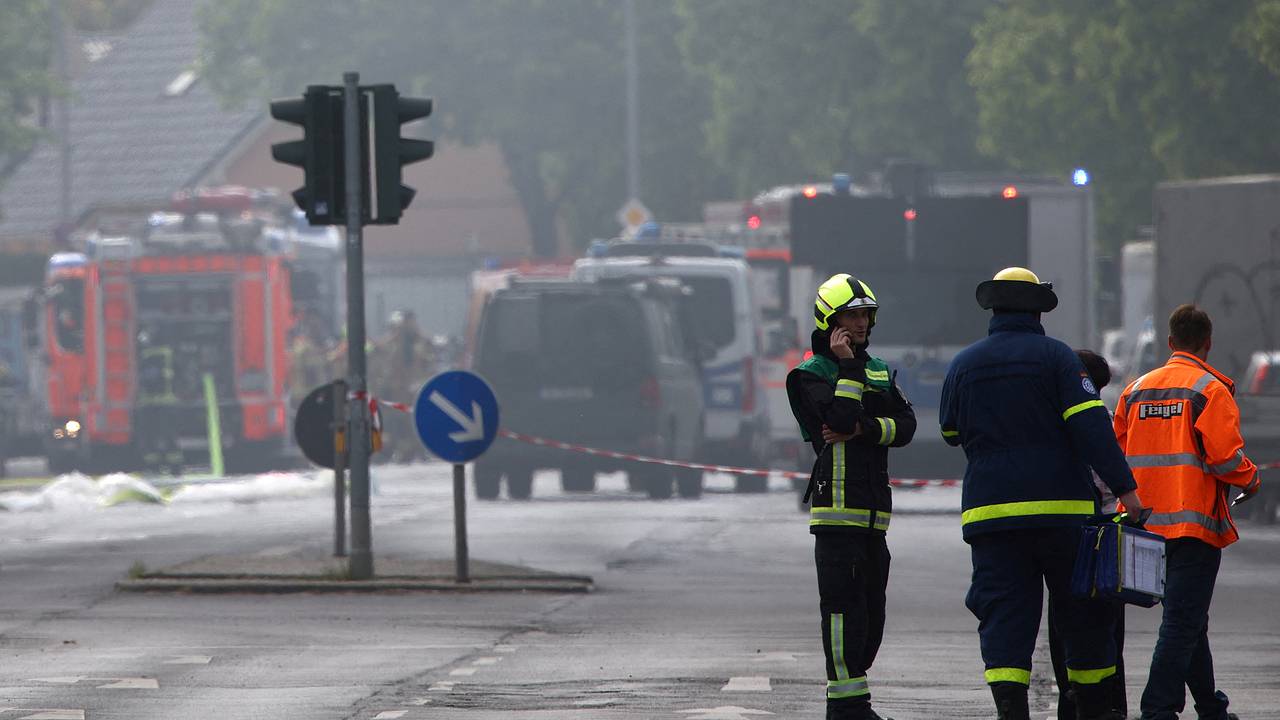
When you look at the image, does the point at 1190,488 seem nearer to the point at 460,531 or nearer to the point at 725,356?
the point at 460,531

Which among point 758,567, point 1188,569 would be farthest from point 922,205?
point 1188,569

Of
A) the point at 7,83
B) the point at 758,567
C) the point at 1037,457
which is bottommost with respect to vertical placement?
the point at 758,567

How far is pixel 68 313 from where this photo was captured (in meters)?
36.8

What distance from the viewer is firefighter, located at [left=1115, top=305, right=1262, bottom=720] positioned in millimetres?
9852

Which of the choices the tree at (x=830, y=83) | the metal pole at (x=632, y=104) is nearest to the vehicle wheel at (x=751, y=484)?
the tree at (x=830, y=83)

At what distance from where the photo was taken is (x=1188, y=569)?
993cm

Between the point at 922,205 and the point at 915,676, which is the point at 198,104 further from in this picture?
the point at 915,676

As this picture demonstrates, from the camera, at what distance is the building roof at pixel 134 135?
7075 centimetres

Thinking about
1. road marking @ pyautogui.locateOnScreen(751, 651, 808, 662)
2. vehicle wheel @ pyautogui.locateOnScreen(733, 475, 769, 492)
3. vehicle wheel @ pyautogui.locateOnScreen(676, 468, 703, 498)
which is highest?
road marking @ pyautogui.locateOnScreen(751, 651, 808, 662)

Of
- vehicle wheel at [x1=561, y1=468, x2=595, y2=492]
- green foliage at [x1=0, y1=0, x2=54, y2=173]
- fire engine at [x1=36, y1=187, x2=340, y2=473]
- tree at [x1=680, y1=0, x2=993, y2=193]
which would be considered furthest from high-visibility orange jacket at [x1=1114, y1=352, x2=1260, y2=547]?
green foliage at [x1=0, y1=0, x2=54, y2=173]

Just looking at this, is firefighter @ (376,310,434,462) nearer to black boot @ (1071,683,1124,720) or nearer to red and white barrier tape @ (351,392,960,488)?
red and white barrier tape @ (351,392,960,488)

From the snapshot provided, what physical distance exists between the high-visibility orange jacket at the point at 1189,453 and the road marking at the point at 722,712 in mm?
1607

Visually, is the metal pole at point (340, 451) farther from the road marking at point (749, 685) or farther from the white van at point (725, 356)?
the white van at point (725, 356)

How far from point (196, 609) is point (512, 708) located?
195 inches
